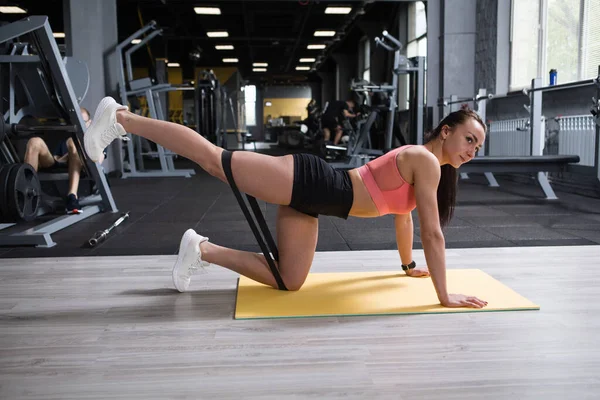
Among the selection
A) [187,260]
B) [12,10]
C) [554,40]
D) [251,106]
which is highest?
[12,10]

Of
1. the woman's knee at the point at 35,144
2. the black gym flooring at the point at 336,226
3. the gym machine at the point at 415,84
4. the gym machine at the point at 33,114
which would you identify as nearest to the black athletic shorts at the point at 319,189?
the black gym flooring at the point at 336,226

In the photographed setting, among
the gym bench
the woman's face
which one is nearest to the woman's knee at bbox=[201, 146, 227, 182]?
the woman's face

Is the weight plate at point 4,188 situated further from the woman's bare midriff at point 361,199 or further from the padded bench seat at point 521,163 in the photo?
the padded bench seat at point 521,163

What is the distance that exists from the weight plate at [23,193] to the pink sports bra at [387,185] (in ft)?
8.01

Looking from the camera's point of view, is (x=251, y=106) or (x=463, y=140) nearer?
(x=463, y=140)

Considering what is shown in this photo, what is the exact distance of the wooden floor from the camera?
1299mm

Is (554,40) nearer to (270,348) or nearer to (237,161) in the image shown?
(237,161)

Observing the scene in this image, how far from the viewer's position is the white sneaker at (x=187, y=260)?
2031 mm

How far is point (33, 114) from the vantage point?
13.7ft

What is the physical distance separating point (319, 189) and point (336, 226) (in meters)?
1.90

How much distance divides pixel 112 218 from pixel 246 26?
10515 millimetres

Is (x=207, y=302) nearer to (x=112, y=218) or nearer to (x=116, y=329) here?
(x=116, y=329)

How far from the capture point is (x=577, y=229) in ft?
11.5

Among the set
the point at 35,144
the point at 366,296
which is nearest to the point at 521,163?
the point at 366,296
